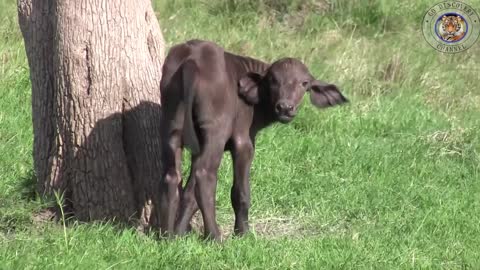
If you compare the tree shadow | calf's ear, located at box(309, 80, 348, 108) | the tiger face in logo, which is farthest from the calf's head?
the tiger face in logo

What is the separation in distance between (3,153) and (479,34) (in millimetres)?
7390

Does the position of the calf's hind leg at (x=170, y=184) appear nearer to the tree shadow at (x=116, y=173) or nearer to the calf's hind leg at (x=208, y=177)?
the calf's hind leg at (x=208, y=177)

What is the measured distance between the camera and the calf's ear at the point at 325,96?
25.0ft

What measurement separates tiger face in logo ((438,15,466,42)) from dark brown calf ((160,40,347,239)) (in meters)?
6.00

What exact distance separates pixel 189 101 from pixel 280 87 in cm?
90

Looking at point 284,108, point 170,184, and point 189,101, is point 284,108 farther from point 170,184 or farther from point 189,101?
point 170,184

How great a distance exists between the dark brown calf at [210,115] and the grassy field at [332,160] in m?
0.36

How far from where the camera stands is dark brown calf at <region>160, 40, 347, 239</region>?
22.0ft

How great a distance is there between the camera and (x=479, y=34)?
1350cm

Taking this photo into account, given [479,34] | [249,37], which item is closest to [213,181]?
[249,37]

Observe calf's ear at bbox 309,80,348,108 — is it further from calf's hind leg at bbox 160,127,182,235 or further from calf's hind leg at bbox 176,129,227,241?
calf's hind leg at bbox 160,127,182,235

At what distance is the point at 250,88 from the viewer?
716cm

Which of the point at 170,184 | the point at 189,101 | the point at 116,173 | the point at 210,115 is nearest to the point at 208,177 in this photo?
the point at 170,184

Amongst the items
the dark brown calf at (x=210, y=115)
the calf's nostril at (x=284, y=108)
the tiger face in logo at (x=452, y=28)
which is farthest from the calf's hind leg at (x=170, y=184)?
the tiger face in logo at (x=452, y=28)
